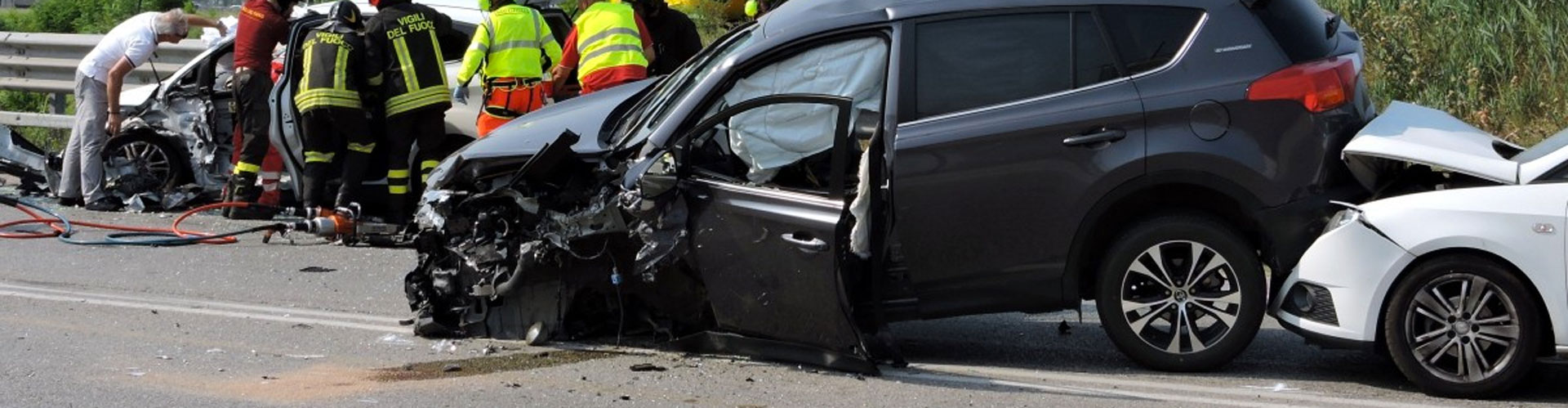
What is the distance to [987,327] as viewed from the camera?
8219 millimetres

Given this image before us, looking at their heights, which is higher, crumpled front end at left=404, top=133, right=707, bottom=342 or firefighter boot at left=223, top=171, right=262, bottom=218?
crumpled front end at left=404, top=133, right=707, bottom=342

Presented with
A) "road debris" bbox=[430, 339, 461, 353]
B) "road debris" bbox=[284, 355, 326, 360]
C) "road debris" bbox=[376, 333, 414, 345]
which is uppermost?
"road debris" bbox=[284, 355, 326, 360]

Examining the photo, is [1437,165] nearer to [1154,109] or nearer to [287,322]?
[1154,109]

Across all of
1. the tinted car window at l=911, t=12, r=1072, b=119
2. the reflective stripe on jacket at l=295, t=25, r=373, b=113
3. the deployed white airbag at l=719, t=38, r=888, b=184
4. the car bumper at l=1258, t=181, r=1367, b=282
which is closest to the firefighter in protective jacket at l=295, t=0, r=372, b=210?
the reflective stripe on jacket at l=295, t=25, r=373, b=113

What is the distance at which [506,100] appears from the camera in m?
11.1

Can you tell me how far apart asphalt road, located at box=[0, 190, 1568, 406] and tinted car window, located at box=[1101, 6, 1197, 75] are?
1.20 meters

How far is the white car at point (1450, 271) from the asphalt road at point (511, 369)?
0.64 ft

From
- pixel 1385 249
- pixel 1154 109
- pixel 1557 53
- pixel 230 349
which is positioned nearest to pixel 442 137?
pixel 230 349

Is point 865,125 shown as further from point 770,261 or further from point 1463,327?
point 1463,327

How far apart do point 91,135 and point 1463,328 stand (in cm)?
968

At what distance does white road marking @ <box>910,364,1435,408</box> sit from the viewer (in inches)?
255

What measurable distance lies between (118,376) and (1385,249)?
4652 millimetres

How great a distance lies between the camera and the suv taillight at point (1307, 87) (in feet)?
22.3

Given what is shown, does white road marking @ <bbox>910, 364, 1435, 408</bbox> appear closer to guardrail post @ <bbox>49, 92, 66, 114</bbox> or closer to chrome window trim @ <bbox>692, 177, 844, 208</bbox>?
chrome window trim @ <bbox>692, 177, 844, 208</bbox>
